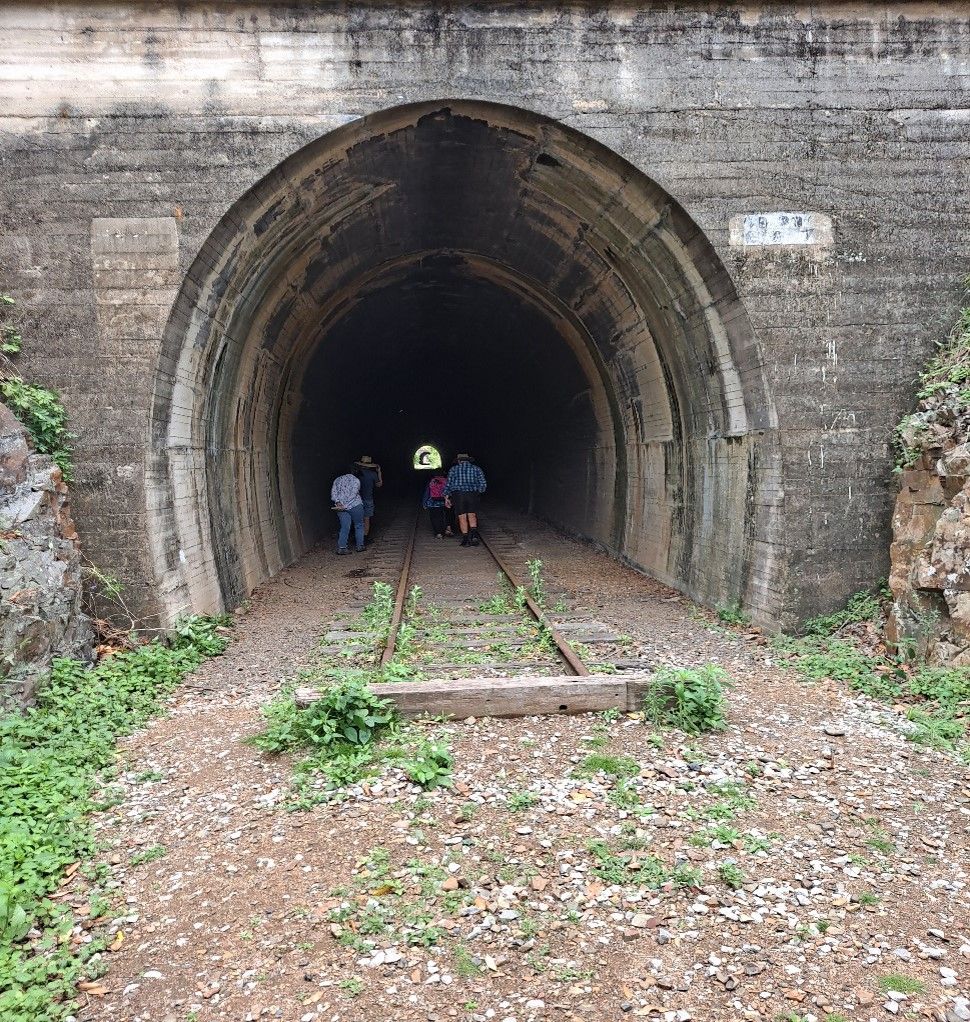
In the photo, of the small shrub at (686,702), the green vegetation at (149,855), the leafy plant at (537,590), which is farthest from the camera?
the leafy plant at (537,590)

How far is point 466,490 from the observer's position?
490 inches

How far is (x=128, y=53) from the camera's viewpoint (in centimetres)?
616

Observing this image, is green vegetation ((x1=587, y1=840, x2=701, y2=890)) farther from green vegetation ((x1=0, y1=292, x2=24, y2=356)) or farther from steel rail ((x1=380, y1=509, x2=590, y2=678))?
green vegetation ((x1=0, y1=292, x2=24, y2=356))

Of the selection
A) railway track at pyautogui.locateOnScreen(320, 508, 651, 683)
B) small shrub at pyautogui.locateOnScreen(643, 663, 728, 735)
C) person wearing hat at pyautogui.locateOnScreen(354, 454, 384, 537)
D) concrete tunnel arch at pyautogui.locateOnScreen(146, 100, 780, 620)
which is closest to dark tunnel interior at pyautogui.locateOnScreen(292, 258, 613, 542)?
concrete tunnel arch at pyautogui.locateOnScreen(146, 100, 780, 620)

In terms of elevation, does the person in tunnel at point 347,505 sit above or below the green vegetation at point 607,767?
above

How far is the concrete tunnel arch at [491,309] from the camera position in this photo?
659 cm

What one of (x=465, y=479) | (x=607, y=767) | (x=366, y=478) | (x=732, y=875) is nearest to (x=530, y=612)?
(x=607, y=767)

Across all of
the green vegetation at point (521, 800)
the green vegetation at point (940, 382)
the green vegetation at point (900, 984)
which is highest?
the green vegetation at point (940, 382)

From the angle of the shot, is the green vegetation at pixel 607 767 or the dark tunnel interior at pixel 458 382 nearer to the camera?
the green vegetation at pixel 607 767

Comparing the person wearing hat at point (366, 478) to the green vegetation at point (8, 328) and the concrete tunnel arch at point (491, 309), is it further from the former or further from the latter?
the green vegetation at point (8, 328)

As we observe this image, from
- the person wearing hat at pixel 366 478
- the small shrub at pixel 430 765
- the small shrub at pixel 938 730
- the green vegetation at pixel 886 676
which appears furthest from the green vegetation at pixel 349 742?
the person wearing hat at pixel 366 478

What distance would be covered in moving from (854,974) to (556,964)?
3.61 ft

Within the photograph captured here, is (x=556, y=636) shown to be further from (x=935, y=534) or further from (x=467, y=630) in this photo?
(x=935, y=534)

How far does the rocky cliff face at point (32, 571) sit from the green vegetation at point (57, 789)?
0.20m
